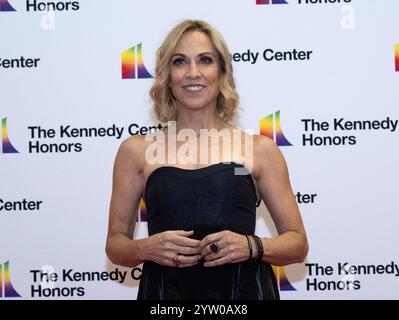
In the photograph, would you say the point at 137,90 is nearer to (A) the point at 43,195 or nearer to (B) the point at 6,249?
(A) the point at 43,195

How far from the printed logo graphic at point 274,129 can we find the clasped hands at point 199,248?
1.08 m

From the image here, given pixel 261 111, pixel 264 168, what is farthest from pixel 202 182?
pixel 261 111

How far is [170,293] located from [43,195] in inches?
46.9

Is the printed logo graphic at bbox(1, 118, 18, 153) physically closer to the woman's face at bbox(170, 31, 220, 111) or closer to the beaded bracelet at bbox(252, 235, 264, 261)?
the woman's face at bbox(170, 31, 220, 111)

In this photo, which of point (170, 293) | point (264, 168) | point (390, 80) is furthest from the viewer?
point (390, 80)

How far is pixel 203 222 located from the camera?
2.06 metres

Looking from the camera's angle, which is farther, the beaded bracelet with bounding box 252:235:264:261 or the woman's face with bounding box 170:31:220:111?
the woman's face with bounding box 170:31:220:111

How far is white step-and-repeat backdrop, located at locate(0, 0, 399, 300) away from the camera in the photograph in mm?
2980

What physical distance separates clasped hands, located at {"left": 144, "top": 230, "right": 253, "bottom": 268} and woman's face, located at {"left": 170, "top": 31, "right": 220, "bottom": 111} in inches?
19.7

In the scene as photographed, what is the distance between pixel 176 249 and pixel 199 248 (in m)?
0.07

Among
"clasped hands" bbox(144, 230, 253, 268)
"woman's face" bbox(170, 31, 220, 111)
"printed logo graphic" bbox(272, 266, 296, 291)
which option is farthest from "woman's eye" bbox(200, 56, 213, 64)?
"printed logo graphic" bbox(272, 266, 296, 291)

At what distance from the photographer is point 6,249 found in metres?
3.05

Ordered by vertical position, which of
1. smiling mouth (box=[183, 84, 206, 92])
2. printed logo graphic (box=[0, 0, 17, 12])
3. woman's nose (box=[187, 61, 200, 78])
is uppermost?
printed logo graphic (box=[0, 0, 17, 12])

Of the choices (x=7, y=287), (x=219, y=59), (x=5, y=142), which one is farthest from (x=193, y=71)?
(x=7, y=287)
